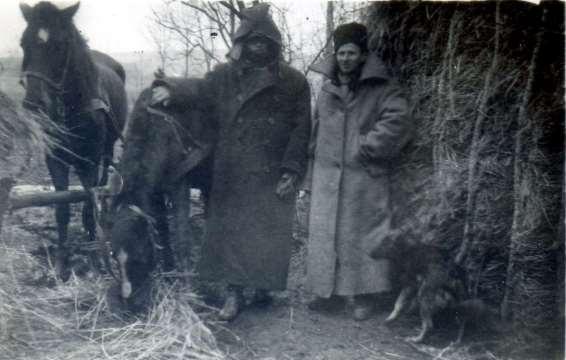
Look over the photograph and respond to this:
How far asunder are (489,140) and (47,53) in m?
3.75

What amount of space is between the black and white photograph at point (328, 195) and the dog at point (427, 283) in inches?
0.6

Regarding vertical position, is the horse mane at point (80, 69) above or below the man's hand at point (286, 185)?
above

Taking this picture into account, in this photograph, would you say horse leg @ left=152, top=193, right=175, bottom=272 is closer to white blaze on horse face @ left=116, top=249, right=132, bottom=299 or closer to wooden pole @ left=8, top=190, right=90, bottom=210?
white blaze on horse face @ left=116, top=249, right=132, bottom=299

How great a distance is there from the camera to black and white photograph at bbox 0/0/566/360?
3596 millimetres

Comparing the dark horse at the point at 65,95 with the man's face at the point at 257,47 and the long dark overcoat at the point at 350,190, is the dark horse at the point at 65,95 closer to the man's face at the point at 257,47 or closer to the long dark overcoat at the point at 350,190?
the man's face at the point at 257,47

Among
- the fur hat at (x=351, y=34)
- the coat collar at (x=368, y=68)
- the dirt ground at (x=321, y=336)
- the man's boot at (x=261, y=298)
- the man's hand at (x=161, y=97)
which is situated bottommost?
the dirt ground at (x=321, y=336)

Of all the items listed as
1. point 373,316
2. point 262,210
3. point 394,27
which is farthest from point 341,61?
point 373,316

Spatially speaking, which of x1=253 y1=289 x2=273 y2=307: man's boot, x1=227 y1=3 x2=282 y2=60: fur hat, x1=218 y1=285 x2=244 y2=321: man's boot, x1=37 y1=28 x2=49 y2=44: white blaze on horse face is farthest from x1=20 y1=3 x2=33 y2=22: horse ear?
x1=253 y1=289 x2=273 y2=307: man's boot

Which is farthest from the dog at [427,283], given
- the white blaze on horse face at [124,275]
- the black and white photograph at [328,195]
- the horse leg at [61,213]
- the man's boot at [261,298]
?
the horse leg at [61,213]

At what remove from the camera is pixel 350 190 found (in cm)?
422

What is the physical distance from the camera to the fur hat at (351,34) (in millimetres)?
4102

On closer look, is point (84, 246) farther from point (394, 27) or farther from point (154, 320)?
point (394, 27)

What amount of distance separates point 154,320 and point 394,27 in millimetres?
3010

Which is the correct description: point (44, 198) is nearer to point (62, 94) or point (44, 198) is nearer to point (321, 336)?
point (62, 94)
